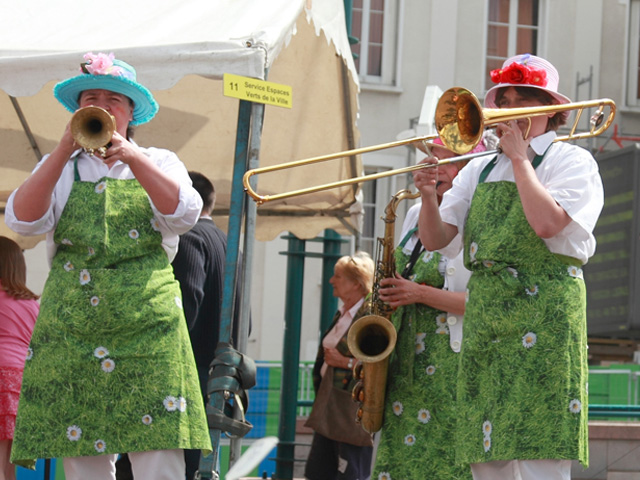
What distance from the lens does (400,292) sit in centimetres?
493

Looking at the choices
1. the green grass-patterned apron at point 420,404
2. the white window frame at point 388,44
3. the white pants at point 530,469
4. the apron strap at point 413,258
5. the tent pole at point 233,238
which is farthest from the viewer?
the white window frame at point 388,44

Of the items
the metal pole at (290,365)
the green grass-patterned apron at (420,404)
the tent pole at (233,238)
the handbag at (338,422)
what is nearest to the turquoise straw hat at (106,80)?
the tent pole at (233,238)

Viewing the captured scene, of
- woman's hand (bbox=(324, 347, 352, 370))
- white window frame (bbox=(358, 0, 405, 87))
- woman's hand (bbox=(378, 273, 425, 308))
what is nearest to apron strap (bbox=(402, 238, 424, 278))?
woman's hand (bbox=(378, 273, 425, 308))

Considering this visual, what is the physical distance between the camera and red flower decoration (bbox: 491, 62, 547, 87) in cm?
425

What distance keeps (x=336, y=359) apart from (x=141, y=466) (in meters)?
2.57

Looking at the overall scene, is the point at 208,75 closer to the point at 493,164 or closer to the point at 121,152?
the point at 121,152

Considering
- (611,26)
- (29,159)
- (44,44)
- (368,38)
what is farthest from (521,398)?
(611,26)

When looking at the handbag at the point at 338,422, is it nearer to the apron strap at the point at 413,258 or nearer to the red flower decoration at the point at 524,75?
the apron strap at the point at 413,258

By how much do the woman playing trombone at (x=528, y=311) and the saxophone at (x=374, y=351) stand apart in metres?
0.79

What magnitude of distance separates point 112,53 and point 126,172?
63 cm

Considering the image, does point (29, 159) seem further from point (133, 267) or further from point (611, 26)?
point (611, 26)

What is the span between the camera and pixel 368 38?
66.7ft

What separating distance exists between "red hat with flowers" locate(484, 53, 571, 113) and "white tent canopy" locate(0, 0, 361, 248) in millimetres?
1003

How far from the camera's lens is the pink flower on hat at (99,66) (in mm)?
4316
